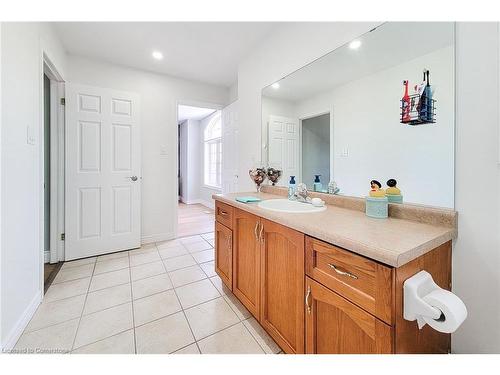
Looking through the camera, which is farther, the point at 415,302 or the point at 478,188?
the point at 478,188

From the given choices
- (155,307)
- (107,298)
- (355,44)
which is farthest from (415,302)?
(107,298)

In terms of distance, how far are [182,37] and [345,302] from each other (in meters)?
2.60

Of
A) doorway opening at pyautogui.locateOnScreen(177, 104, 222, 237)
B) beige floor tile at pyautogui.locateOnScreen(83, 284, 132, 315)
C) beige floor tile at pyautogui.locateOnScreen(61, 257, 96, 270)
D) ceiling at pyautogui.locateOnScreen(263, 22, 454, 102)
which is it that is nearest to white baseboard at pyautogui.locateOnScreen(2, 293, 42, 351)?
beige floor tile at pyautogui.locateOnScreen(83, 284, 132, 315)

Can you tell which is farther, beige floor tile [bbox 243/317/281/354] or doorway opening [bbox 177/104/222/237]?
doorway opening [bbox 177/104/222/237]

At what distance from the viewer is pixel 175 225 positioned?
3182 mm

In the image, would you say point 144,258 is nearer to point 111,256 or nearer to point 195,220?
point 111,256

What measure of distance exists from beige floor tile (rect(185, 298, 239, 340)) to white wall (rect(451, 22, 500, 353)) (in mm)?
1195

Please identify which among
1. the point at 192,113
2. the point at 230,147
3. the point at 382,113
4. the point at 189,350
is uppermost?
the point at 192,113

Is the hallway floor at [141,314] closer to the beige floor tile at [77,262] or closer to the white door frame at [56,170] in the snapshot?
the beige floor tile at [77,262]

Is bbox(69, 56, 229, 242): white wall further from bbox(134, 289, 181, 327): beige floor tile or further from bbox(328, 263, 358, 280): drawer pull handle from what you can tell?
bbox(328, 263, 358, 280): drawer pull handle

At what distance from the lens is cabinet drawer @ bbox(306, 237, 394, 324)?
27.2 inches

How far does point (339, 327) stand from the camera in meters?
0.85

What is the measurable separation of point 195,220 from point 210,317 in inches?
112

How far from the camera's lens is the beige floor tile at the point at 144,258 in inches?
94.2
